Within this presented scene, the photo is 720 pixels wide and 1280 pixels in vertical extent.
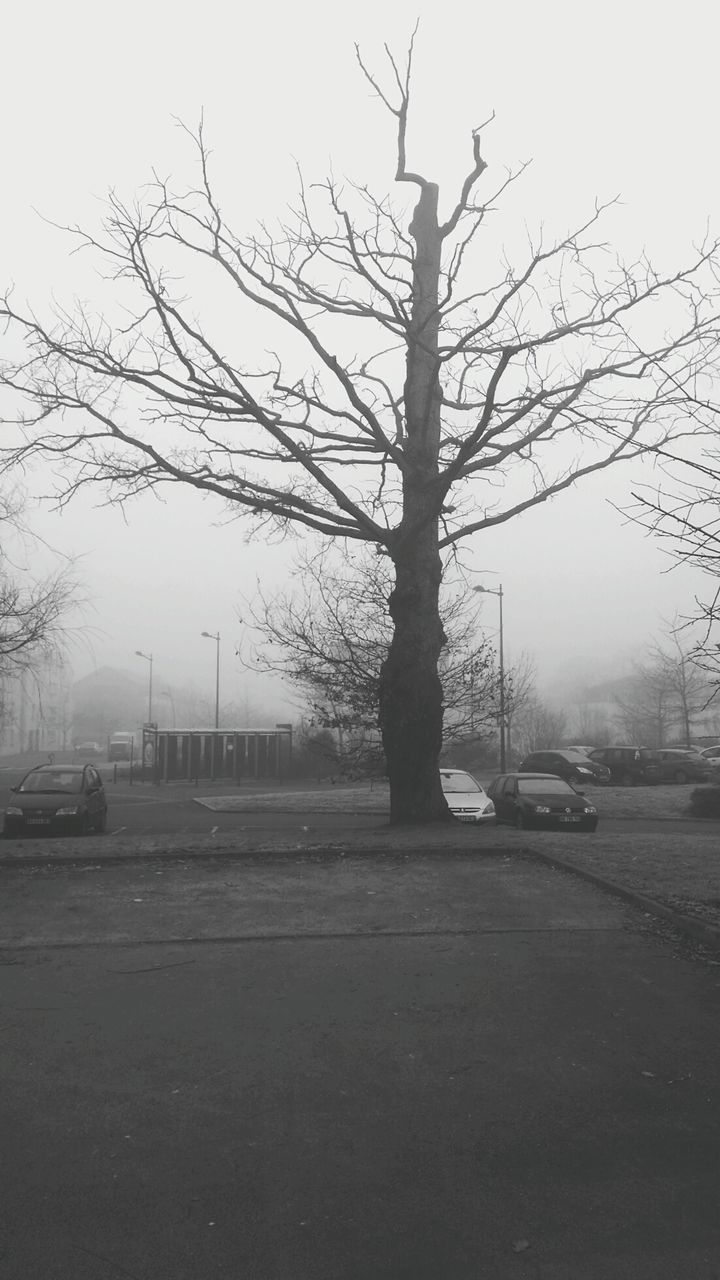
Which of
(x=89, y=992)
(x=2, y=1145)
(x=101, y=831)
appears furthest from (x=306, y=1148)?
(x=101, y=831)

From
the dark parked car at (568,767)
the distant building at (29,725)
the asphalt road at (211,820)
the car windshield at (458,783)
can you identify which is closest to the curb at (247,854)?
the asphalt road at (211,820)

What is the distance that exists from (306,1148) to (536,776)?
18.4 meters

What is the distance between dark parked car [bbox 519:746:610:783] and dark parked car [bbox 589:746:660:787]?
25.8 inches

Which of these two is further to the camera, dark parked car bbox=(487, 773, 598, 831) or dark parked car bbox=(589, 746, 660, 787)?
dark parked car bbox=(589, 746, 660, 787)

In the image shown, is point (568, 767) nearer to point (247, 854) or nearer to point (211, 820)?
point (211, 820)

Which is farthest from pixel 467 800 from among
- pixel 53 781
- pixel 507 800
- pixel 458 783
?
pixel 53 781

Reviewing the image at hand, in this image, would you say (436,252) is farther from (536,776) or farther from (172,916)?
(172,916)

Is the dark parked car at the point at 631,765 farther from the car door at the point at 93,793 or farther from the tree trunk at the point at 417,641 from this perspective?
the tree trunk at the point at 417,641

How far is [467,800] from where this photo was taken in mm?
20781

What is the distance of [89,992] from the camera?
6.29m

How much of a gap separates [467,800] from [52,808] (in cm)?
825

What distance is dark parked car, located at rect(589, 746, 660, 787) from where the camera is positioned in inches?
1743

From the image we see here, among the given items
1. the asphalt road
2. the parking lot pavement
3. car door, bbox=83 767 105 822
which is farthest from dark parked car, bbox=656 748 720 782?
the parking lot pavement

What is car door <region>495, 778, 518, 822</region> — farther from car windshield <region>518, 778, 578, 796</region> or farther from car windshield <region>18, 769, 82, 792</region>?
car windshield <region>18, 769, 82, 792</region>
